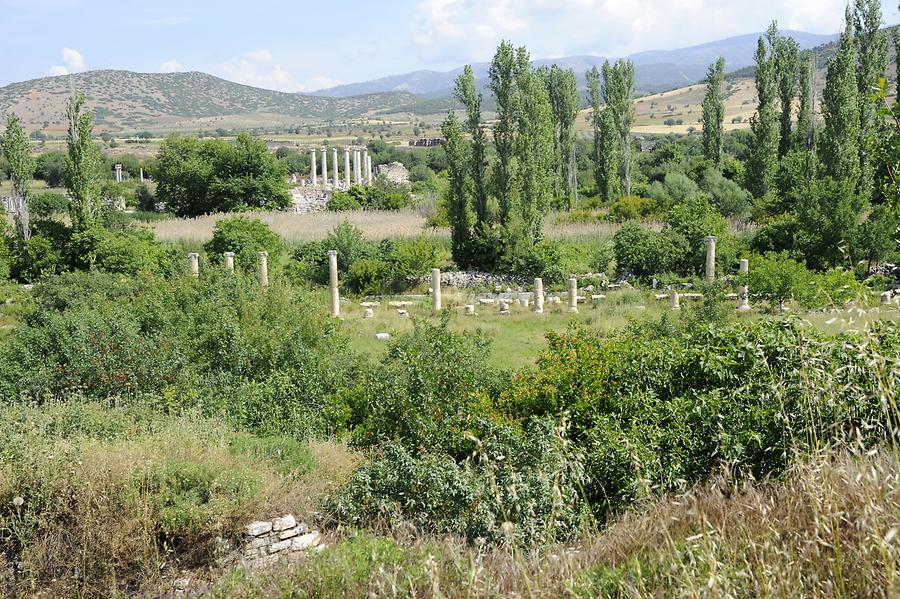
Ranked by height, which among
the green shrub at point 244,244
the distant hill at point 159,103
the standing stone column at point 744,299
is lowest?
the standing stone column at point 744,299

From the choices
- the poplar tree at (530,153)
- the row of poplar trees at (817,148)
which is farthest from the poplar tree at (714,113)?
the poplar tree at (530,153)

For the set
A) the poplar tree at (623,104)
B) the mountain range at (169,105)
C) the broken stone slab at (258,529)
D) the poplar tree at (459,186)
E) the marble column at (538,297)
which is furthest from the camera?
the mountain range at (169,105)

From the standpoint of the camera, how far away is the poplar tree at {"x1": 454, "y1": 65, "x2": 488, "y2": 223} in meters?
25.7

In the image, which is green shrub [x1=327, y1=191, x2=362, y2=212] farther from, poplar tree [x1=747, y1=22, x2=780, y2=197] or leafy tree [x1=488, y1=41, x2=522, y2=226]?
poplar tree [x1=747, y1=22, x2=780, y2=197]

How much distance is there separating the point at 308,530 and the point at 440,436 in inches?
68.5

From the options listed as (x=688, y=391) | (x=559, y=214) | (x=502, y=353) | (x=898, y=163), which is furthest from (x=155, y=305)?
(x=559, y=214)

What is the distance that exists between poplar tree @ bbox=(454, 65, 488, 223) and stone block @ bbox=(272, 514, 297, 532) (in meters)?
20.6

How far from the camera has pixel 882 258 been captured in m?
22.4

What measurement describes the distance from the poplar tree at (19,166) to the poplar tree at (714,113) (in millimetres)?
30722

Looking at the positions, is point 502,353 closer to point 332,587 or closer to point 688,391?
point 688,391

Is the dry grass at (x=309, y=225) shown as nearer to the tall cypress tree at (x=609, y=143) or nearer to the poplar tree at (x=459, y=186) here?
the poplar tree at (x=459, y=186)

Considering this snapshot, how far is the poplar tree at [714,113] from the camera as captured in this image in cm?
3928

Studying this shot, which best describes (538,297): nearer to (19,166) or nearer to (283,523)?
(283,523)

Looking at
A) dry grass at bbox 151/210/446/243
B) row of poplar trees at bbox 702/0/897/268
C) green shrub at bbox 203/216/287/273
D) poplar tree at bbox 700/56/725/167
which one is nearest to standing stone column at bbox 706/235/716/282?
row of poplar trees at bbox 702/0/897/268
